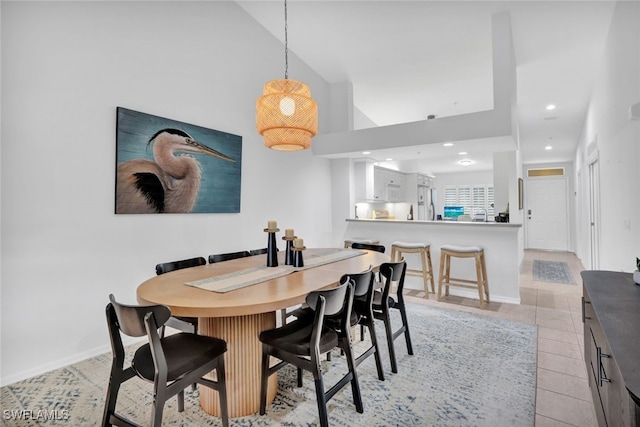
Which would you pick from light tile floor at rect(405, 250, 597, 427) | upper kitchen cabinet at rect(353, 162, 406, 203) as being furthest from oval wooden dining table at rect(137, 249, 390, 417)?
upper kitchen cabinet at rect(353, 162, 406, 203)

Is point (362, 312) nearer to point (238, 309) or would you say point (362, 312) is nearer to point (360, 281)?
Answer: point (360, 281)

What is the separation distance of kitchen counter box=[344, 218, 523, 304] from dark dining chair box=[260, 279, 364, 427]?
2744 millimetres

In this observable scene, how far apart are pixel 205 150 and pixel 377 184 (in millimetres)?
3679

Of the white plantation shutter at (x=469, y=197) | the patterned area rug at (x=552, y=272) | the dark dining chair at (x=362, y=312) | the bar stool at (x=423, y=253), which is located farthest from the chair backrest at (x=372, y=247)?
the white plantation shutter at (x=469, y=197)

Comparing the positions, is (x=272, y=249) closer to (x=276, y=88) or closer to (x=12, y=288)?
(x=276, y=88)

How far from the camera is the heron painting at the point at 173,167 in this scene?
2.71 metres

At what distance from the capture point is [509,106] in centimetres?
338

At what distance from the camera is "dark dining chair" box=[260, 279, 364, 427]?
1.60m

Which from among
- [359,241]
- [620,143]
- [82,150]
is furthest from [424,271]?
[82,150]

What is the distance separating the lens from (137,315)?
4.33 feet

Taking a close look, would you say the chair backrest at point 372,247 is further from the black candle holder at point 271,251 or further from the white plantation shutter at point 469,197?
the white plantation shutter at point 469,197

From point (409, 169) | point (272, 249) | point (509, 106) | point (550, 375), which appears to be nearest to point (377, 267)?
point (272, 249)

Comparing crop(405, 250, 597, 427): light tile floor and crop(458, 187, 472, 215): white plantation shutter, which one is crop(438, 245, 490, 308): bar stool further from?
crop(458, 187, 472, 215): white plantation shutter

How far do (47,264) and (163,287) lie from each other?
124cm
